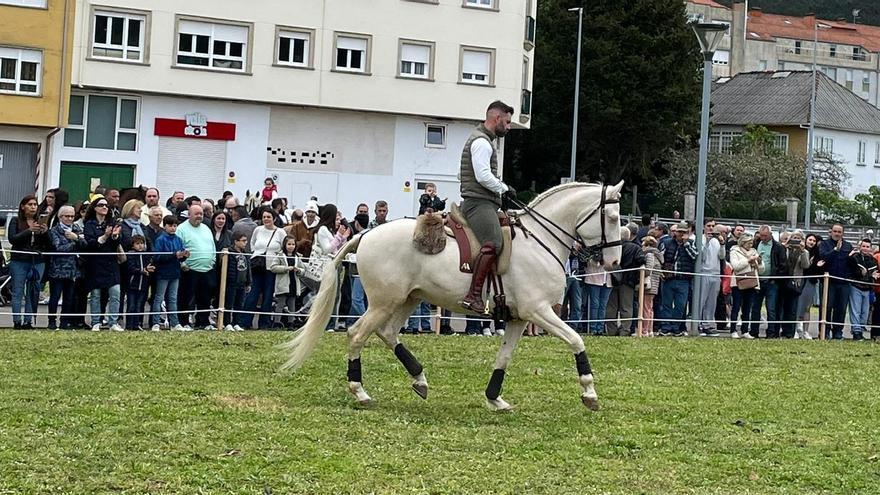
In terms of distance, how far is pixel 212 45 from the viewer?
50.4 meters

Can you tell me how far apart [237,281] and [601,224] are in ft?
29.8

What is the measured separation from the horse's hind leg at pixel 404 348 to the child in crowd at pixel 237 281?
7.59 metres

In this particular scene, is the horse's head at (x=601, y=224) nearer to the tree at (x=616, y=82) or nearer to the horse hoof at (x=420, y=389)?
the horse hoof at (x=420, y=389)

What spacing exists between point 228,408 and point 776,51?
139 meters

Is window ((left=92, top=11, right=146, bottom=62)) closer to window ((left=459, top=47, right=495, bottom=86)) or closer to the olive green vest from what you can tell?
window ((left=459, top=47, right=495, bottom=86))

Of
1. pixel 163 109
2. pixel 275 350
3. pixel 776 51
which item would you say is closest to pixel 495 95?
pixel 163 109

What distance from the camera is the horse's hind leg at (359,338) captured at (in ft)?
44.3

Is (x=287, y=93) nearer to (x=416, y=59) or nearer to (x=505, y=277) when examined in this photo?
(x=416, y=59)

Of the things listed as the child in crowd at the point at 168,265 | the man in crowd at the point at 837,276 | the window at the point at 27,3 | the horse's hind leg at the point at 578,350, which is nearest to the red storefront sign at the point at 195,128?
the window at the point at 27,3

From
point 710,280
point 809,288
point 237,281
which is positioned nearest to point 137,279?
point 237,281

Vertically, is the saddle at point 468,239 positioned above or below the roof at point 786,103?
below

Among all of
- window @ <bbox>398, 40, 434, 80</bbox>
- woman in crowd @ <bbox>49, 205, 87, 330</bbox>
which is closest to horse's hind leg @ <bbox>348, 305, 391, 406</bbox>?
woman in crowd @ <bbox>49, 205, 87, 330</bbox>

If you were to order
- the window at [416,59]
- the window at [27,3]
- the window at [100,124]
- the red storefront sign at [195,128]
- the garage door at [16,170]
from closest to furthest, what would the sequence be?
1. the window at [27,3]
2. the garage door at [16,170]
3. the window at [100,124]
4. the red storefront sign at [195,128]
5. the window at [416,59]

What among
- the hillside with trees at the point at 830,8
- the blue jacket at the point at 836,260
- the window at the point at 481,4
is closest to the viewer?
the blue jacket at the point at 836,260
